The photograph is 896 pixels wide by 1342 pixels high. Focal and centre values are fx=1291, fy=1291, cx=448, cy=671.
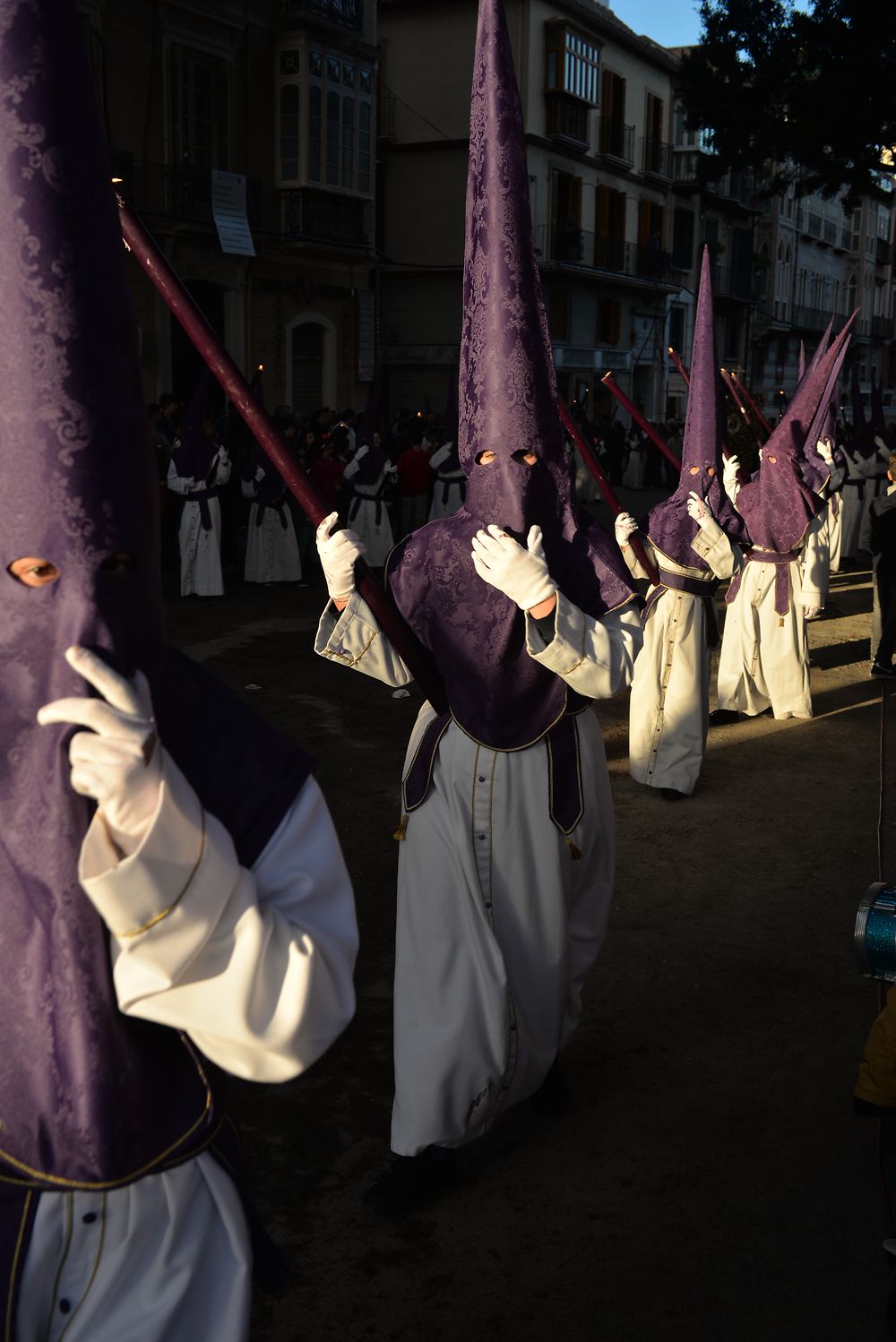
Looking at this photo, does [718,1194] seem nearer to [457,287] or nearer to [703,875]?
[703,875]

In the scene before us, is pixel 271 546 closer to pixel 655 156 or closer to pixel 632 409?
pixel 632 409

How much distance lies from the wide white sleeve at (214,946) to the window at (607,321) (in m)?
31.8

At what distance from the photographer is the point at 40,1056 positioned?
5.64 ft

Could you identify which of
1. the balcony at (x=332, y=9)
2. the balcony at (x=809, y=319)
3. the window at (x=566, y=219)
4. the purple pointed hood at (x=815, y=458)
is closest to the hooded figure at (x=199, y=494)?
the purple pointed hood at (x=815, y=458)

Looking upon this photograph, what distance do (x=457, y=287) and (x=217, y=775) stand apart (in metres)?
26.5

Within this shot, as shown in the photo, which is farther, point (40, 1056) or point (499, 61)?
point (499, 61)

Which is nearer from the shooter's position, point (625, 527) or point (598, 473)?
point (625, 527)

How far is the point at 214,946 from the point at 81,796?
259mm

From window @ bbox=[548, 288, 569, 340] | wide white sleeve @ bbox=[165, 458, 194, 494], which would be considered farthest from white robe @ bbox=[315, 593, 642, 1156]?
window @ bbox=[548, 288, 569, 340]

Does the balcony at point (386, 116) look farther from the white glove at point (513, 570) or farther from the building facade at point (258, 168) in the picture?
the white glove at point (513, 570)

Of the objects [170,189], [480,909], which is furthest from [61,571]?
[170,189]

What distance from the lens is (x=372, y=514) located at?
13852mm

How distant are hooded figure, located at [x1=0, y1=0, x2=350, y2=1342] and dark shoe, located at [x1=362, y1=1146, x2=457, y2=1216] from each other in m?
1.64

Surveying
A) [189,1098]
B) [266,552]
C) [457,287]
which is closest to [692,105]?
[266,552]
